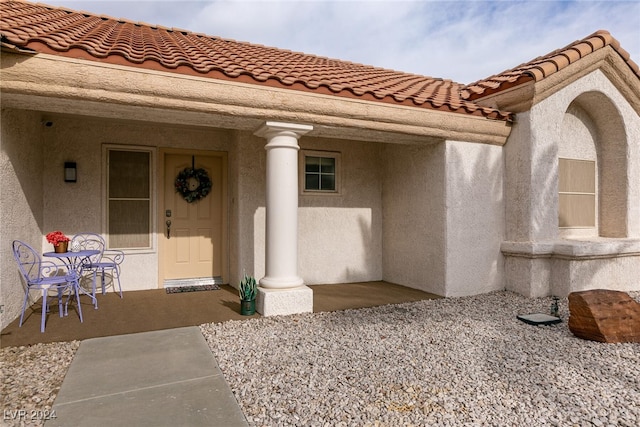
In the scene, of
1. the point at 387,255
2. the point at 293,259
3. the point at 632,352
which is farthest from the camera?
the point at 387,255

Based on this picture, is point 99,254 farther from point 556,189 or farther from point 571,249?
point 556,189

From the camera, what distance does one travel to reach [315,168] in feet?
23.8

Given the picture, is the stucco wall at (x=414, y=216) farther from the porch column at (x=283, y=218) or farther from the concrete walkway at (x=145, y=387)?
the concrete walkway at (x=145, y=387)

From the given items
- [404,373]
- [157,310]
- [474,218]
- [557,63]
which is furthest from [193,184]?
[557,63]

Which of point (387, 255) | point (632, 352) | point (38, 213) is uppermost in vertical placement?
point (38, 213)

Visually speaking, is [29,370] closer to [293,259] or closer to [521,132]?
[293,259]

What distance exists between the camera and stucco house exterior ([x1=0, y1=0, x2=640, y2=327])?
459 centimetres

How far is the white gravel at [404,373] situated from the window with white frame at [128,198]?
291 cm

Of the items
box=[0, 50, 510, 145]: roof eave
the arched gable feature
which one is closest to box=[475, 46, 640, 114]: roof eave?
the arched gable feature

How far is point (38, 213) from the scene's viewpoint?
5.67 metres

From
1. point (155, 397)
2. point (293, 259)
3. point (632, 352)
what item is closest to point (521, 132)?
point (632, 352)

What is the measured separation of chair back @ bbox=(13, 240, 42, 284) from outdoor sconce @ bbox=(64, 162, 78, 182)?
1397mm

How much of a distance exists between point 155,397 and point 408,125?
185 inches

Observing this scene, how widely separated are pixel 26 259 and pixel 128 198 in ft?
6.28
